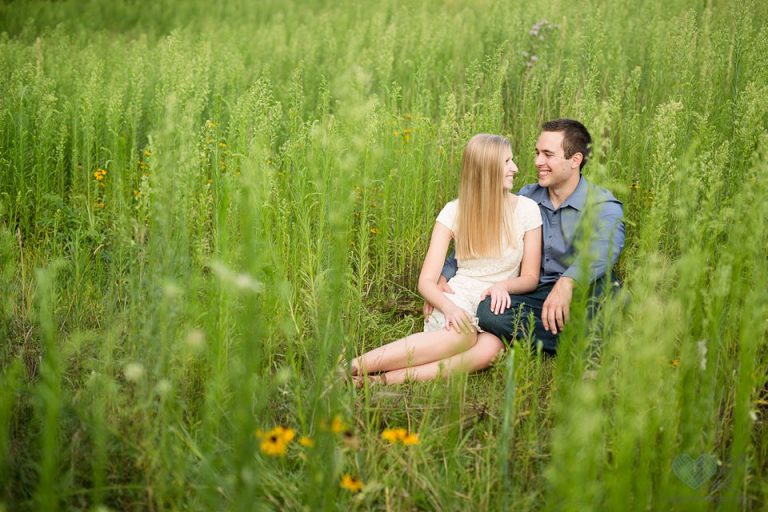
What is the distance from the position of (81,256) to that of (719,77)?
341 cm

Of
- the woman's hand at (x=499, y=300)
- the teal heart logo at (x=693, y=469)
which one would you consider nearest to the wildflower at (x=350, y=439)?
the teal heart logo at (x=693, y=469)

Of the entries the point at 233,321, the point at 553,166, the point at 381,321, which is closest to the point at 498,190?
the point at 553,166

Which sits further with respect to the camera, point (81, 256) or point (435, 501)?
point (81, 256)

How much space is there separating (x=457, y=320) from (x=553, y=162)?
0.94 m

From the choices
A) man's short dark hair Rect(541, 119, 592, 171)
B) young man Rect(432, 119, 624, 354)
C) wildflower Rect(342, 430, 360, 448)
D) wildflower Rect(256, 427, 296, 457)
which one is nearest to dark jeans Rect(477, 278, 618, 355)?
young man Rect(432, 119, 624, 354)

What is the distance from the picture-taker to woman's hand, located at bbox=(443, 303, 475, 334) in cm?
278

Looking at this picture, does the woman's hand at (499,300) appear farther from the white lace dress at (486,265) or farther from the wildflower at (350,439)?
the wildflower at (350,439)

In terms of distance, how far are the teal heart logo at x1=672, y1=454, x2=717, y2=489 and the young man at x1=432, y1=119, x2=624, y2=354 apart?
109 centimetres

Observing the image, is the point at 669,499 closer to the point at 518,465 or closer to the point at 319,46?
the point at 518,465

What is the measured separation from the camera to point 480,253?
3010 mm

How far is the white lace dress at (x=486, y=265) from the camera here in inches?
119

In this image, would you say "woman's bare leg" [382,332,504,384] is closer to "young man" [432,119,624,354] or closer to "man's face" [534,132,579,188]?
"young man" [432,119,624,354]

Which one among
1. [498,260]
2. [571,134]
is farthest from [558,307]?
[571,134]

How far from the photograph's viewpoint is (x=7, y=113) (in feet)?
11.9
